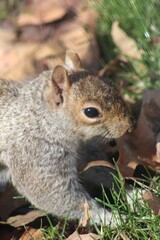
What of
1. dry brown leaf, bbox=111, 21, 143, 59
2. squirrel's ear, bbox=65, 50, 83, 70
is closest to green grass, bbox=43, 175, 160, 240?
squirrel's ear, bbox=65, 50, 83, 70

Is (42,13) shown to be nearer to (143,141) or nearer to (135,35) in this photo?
(135,35)

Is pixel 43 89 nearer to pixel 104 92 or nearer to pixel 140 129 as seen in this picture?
pixel 104 92

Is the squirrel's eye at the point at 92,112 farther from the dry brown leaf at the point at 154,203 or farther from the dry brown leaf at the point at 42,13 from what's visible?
the dry brown leaf at the point at 42,13

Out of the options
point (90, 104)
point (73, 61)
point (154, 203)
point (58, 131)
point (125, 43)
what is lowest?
point (154, 203)

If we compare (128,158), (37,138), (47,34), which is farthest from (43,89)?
(47,34)

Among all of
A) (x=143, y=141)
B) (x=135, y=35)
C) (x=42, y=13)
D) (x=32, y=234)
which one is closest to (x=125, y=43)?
(x=135, y=35)

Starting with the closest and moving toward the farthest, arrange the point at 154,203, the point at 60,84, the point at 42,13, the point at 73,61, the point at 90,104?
the point at 154,203 < the point at 90,104 < the point at 60,84 < the point at 73,61 < the point at 42,13
